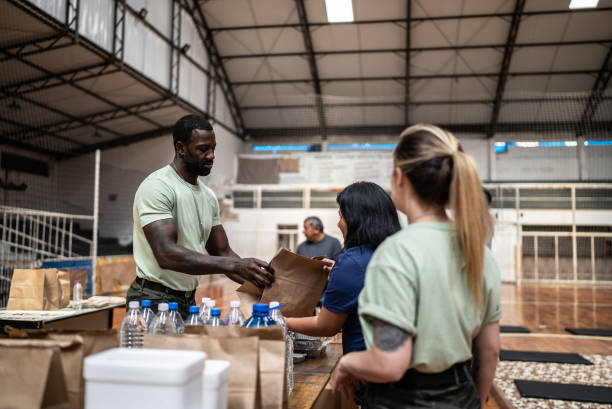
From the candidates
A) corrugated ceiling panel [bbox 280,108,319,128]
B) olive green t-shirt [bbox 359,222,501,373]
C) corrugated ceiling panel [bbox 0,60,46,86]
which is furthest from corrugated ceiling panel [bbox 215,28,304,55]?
olive green t-shirt [bbox 359,222,501,373]

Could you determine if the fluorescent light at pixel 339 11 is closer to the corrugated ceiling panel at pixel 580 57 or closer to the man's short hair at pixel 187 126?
the corrugated ceiling panel at pixel 580 57

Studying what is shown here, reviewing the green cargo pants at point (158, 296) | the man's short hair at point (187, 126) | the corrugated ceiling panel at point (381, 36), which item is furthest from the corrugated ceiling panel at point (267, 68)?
the green cargo pants at point (158, 296)

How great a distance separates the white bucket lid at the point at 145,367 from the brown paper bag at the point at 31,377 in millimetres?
196

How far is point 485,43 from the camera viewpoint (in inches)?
538

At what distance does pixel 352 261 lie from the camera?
164 cm

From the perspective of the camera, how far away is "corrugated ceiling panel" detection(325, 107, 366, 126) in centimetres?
1611

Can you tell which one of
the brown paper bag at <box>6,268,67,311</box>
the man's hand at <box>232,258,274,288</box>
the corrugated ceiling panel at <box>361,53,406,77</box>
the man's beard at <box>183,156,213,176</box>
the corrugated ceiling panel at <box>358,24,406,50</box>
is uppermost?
the corrugated ceiling panel at <box>358,24,406,50</box>

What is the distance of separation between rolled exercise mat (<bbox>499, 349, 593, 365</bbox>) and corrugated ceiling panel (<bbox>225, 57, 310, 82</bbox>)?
11481 millimetres

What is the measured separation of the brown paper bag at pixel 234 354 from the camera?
1033mm

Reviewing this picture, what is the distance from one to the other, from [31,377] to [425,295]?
0.85 metres

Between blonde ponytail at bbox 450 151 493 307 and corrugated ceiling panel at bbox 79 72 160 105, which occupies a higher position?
corrugated ceiling panel at bbox 79 72 160 105

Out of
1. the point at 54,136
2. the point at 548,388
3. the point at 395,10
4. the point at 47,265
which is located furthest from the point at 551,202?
the point at 54,136

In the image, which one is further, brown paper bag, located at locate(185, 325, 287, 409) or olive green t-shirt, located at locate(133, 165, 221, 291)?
olive green t-shirt, located at locate(133, 165, 221, 291)

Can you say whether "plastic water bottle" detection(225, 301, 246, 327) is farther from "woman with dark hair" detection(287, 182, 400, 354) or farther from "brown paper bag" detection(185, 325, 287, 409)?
"brown paper bag" detection(185, 325, 287, 409)
